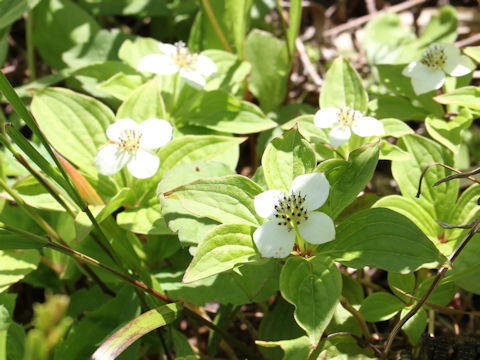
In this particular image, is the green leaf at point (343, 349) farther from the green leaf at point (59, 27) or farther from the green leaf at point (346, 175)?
the green leaf at point (59, 27)

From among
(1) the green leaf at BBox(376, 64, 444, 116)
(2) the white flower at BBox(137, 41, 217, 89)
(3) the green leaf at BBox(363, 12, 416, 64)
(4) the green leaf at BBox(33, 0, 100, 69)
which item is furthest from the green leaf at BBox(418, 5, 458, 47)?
(4) the green leaf at BBox(33, 0, 100, 69)

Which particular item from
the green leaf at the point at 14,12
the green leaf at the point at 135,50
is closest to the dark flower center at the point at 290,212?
the green leaf at the point at 135,50

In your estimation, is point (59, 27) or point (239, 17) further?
point (59, 27)

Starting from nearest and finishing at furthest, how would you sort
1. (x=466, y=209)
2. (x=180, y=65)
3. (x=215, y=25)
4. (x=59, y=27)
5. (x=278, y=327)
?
(x=466, y=209), (x=278, y=327), (x=180, y=65), (x=215, y=25), (x=59, y=27)

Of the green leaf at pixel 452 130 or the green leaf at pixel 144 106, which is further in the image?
the green leaf at pixel 144 106

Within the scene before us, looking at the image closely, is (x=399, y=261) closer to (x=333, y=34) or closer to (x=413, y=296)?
(x=413, y=296)

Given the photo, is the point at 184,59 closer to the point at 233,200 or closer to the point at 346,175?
the point at 233,200

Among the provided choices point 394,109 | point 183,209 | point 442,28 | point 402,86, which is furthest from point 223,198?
point 442,28
